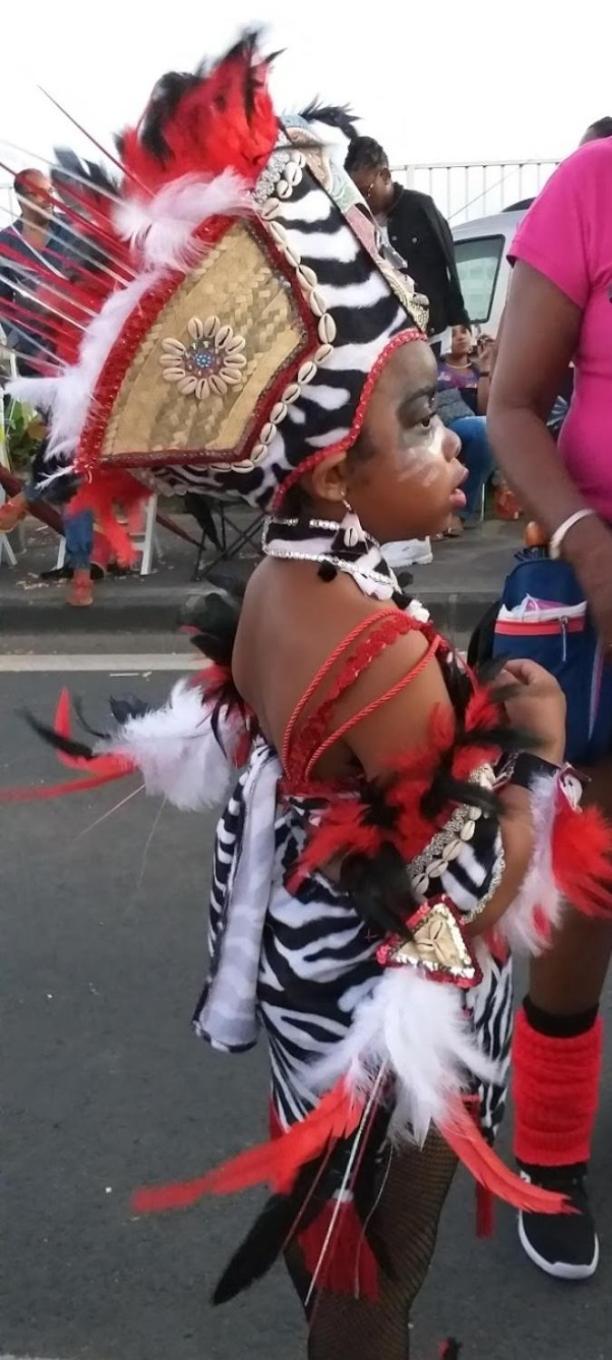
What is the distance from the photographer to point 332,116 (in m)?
1.44

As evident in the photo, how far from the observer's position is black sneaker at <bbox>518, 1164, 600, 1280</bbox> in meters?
2.20

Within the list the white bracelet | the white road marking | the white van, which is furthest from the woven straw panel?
the white van

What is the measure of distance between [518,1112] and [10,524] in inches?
200

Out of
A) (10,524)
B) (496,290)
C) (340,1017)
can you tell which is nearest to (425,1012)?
(340,1017)

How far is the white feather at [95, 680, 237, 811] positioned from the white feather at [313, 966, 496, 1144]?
0.49m

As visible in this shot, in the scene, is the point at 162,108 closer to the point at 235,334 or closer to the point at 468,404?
the point at 235,334

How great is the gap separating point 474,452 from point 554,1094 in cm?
525

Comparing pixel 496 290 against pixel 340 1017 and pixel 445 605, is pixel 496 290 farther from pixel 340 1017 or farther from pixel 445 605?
pixel 340 1017

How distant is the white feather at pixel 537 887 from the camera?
5.06 ft

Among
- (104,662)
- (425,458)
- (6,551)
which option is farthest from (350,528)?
(6,551)

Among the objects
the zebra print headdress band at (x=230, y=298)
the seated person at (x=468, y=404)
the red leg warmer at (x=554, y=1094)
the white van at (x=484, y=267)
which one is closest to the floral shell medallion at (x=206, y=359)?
the zebra print headdress band at (x=230, y=298)

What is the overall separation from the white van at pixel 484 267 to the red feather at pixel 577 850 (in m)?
7.42

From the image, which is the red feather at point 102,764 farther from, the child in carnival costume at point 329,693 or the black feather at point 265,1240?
the black feather at point 265,1240

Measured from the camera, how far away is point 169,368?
1.34 metres
